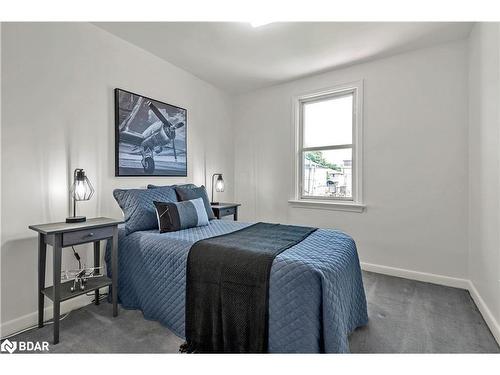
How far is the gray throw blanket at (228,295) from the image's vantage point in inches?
59.7

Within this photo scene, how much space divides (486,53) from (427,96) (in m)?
0.74

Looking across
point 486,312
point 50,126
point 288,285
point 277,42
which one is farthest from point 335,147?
point 50,126

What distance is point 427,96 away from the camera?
9.33 ft

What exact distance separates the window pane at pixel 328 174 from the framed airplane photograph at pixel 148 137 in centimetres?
176

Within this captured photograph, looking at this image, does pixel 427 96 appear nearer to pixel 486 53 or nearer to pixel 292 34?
pixel 486 53

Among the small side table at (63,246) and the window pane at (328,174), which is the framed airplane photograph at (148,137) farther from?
the window pane at (328,174)

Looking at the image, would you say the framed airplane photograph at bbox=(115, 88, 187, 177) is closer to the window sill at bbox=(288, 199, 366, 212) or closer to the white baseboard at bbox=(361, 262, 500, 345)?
the window sill at bbox=(288, 199, 366, 212)

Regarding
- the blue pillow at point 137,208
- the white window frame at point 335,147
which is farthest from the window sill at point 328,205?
the blue pillow at point 137,208

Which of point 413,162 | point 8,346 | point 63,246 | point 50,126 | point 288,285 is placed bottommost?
point 8,346

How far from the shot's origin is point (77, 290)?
77.6 inches

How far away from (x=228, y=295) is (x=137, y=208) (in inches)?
49.5

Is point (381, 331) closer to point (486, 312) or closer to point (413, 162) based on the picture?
point (486, 312)

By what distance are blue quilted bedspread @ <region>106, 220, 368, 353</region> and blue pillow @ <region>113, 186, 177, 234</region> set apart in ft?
0.29

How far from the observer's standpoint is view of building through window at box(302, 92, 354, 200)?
136 inches
